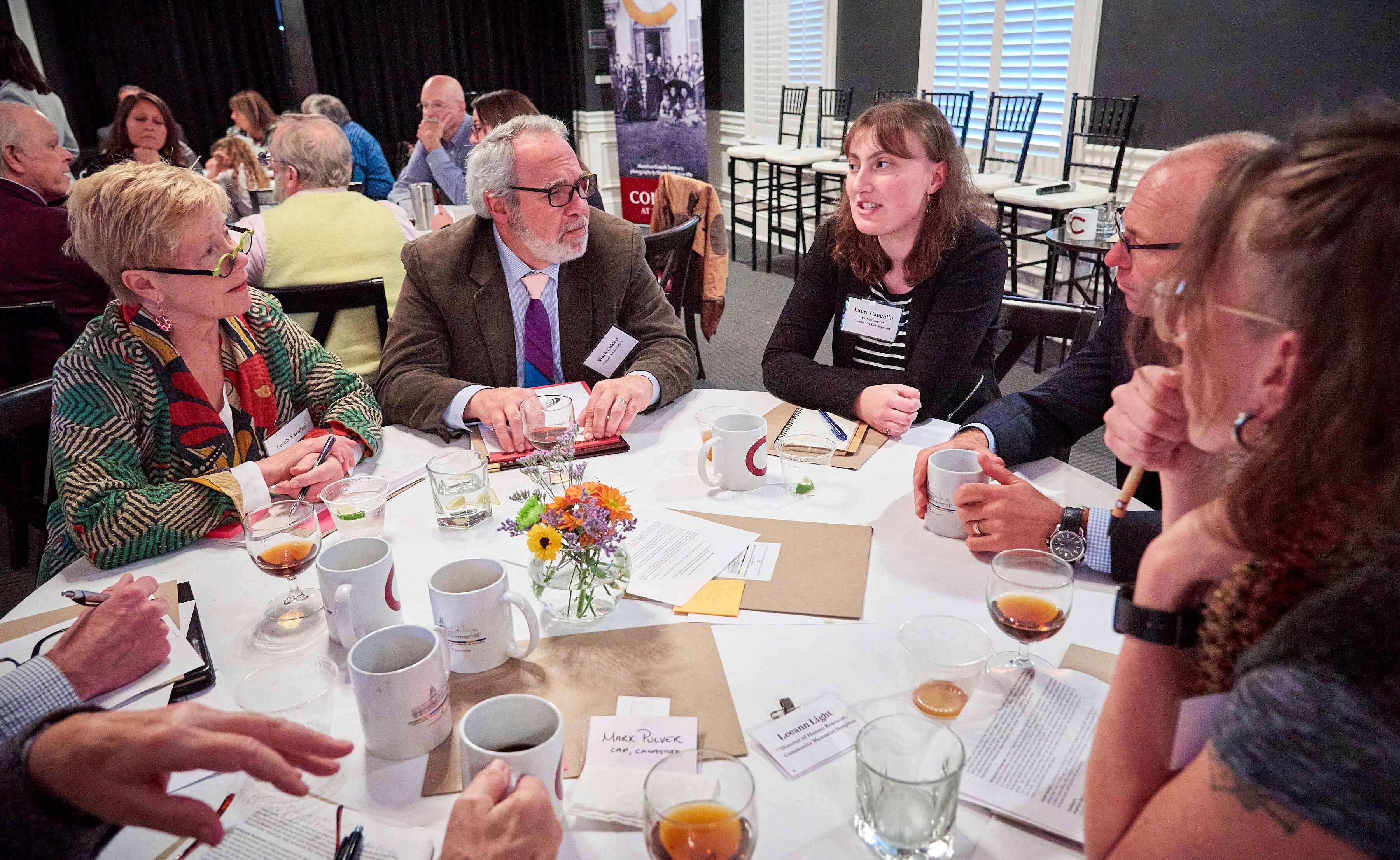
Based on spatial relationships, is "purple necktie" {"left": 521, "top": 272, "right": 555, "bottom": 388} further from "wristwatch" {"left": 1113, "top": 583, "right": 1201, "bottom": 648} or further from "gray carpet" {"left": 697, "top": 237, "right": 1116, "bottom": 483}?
"wristwatch" {"left": 1113, "top": 583, "right": 1201, "bottom": 648}

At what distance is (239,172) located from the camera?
5.23 meters

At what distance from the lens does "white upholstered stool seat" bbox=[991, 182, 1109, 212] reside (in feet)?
16.0

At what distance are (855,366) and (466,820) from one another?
1923 millimetres

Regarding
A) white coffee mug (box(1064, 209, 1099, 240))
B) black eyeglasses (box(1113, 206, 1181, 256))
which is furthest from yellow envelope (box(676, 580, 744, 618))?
white coffee mug (box(1064, 209, 1099, 240))

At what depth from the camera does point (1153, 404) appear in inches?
37.3

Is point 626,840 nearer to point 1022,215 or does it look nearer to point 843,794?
point 843,794

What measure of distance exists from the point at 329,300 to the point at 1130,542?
218 cm

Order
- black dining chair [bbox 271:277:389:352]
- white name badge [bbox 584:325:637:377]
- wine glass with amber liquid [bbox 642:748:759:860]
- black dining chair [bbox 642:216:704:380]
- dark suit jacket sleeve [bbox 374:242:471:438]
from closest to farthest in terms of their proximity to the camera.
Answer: wine glass with amber liquid [bbox 642:748:759:860] < dark suit jacket sleeve [bbox 374:242:471:438] < white name badge [bbox 584:325:637:377] < black dining chair [bbox 271:277:389:352] < black dining chair [bbox 642:216:704:380]

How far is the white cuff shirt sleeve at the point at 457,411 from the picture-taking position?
74.5 inches

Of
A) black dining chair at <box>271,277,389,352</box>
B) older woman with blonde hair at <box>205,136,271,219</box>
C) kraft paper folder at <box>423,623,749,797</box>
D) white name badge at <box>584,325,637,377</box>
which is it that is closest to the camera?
kraft paper folder at <box>423,623,749,797</box>

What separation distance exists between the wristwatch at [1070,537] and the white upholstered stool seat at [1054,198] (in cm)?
400

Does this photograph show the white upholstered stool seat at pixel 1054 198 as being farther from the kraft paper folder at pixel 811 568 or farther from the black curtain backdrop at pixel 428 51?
the black curtain backdrop at pixel 428 51

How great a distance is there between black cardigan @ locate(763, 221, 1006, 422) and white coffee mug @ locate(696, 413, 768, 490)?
388 mm

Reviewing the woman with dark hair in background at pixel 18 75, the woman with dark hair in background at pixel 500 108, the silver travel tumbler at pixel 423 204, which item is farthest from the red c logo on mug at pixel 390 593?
the woman with dark hair in background at pixel 18 75
